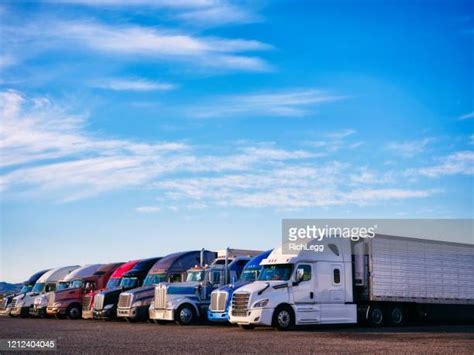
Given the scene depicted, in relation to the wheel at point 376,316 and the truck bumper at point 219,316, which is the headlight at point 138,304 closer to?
the truck bumper at point 219,316

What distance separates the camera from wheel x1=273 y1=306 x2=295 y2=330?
2198 cm

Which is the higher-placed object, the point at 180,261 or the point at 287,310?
Answer: the point at 180,261

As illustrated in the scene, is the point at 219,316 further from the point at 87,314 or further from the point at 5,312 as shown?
the point at 5,312

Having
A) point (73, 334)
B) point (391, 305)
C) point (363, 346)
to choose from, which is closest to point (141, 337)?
point (73, 334)

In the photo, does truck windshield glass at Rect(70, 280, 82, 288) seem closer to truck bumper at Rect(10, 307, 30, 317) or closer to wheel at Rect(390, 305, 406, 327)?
truck bumper at Rect(10, 307, 30, 317)

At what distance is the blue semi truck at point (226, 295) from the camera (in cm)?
2431

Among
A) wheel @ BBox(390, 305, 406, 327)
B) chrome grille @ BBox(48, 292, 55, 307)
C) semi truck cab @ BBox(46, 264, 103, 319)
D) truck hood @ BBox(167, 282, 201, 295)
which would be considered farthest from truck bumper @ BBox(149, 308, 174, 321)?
chrome grille @ BBox(48, 292, 55, 307)

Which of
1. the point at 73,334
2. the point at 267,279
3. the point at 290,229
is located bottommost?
the point at 73,334

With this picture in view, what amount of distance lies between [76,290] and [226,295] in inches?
561

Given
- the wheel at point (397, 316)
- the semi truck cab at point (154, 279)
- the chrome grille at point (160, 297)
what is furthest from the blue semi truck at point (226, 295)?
the wheel at point (397, 316)

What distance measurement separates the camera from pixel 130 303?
95.1 ft

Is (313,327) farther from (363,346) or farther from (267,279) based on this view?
(363,346)

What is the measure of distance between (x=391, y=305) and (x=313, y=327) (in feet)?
11.6

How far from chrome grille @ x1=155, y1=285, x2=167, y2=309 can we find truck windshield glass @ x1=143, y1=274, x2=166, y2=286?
2504 millimetres
